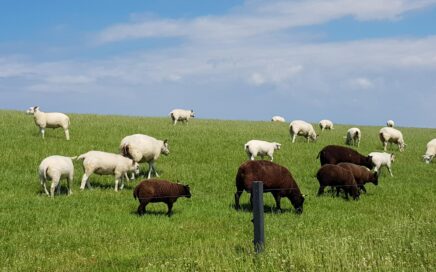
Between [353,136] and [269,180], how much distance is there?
20359 millimetres

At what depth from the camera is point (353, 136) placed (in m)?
33.3

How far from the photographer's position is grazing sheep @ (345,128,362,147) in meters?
33.1

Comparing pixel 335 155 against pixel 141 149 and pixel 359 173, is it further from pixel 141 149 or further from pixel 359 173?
pixel 141 149

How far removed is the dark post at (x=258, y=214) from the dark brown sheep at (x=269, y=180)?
5.33 metres

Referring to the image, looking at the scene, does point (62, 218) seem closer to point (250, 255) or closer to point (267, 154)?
point (250, 255)

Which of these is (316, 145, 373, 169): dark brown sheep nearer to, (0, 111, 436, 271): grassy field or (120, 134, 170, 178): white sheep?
(0, 111, 436, 271): grassy field

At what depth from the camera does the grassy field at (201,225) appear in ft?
28.2

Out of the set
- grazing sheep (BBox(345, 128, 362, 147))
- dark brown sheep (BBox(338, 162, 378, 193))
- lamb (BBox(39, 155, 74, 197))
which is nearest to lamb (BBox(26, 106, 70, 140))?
lamb (BBox(39, 155, 74, 197))

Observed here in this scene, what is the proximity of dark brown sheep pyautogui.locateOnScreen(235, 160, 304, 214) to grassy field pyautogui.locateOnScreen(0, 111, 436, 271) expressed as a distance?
0.50 m

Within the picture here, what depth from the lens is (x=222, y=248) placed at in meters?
9.73

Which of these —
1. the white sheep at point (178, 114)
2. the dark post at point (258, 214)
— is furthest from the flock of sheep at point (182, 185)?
the white sheep at point (178, 114)

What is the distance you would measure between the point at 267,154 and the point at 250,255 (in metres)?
14.8

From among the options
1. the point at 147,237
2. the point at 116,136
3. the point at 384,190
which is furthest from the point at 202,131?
the point at 147,237

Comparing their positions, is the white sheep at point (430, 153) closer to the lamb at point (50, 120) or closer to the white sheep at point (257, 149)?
the white sheep at point (257, 149)
